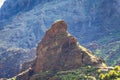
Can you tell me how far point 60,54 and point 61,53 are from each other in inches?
34.8

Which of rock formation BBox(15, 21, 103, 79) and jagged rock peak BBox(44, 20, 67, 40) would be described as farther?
jagged rock peak BBox(44, 20, 67, 40)

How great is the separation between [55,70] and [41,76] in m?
7.01

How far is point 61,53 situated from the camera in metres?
182

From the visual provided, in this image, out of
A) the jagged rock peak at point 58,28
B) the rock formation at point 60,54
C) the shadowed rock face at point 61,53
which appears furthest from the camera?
the jagged rock peak at point 58,28

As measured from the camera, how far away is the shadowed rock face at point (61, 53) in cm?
17262

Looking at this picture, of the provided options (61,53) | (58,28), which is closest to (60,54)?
(61,53)

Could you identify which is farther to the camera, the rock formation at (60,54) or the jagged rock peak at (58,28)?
the jagged rock peak at (58,28)

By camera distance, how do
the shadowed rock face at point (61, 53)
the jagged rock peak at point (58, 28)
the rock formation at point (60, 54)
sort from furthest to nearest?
1. the jagged rock peak at point (58, 28)
2. the shadowed rock face at point (61, 53)
3. the rock formation at point (60, 54)

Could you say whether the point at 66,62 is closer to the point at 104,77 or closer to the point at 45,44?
the point at 45,44

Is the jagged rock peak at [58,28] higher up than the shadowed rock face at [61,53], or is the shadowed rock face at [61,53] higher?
the jagged rock peak at [58,28]

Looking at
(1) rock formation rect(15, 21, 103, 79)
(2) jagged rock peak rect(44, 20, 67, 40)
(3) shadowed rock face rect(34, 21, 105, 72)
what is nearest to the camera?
(1) rock formation rect(15, 21, 103, 79)

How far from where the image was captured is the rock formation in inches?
6787

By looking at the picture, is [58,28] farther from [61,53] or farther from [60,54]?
[60,54]

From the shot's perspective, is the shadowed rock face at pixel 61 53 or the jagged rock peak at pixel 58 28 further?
the jagged rock peak at pixel 58 28
